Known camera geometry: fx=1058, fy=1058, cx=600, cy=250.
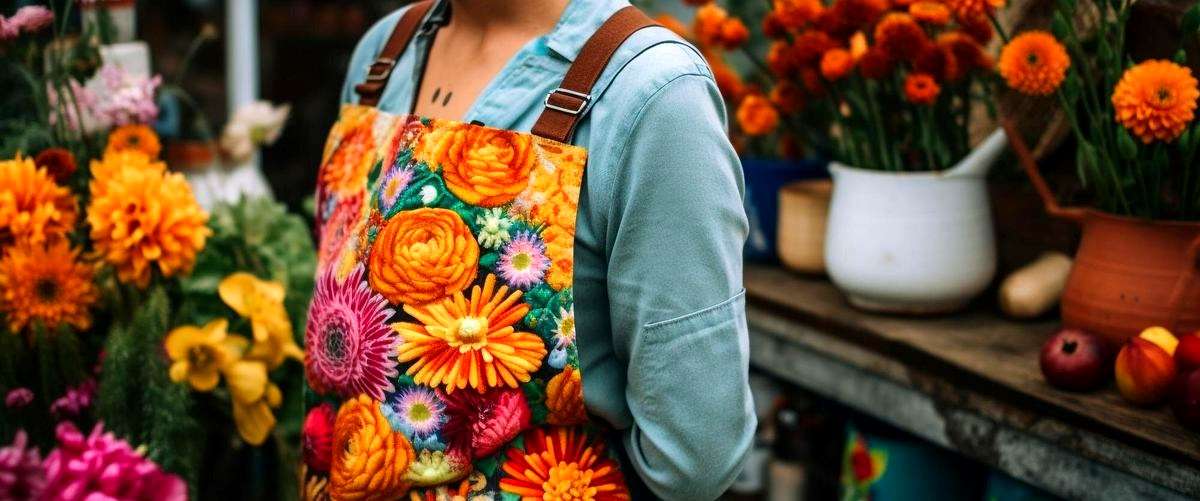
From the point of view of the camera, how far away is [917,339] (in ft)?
5.85

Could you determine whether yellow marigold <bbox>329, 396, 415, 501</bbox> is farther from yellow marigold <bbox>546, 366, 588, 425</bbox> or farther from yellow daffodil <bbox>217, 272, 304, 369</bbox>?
yellow daffodil <bbox>217, 272, 304, 369</bbox>

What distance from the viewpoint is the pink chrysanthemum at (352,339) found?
1.03 m

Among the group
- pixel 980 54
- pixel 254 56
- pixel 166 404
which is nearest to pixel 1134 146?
pixel 980 54

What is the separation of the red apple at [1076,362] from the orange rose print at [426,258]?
930 millimetres

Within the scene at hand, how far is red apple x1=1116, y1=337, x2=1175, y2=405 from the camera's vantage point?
1401 mm

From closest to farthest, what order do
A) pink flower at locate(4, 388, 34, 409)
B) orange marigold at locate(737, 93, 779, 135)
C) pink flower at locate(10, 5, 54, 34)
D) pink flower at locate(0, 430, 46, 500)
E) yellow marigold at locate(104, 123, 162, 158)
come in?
1. pink flower at locate(0, 430, 46, 500)
2. pink flower at locate(4, 388, 34, 409)
3. pink flower at locate(10, 5, 54, 34)
4. yellow marigold at locate(104, 123, 162, 158)
5. orange marigold at locate(737, 93, 779, 135)

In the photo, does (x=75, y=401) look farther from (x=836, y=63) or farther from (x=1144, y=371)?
(x=1144, y=371)

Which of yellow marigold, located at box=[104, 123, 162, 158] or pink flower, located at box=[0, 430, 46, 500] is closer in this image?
pink flower, located at box=[0, 430, 46, 500]

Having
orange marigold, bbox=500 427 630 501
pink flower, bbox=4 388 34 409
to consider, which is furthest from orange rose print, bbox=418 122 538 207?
pink flower, bbox=4 388 34 409

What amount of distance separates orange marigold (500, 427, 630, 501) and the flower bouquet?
47 cm

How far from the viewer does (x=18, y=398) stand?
1.22 metres

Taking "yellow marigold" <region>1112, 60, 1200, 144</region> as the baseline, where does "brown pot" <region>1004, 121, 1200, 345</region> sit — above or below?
below

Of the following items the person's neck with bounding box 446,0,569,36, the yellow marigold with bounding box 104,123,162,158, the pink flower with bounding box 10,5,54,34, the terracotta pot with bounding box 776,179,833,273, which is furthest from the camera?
the terracotta pot with bounding box 776,179,833,273

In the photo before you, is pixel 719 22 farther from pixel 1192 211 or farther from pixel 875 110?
pixel 1192 211
